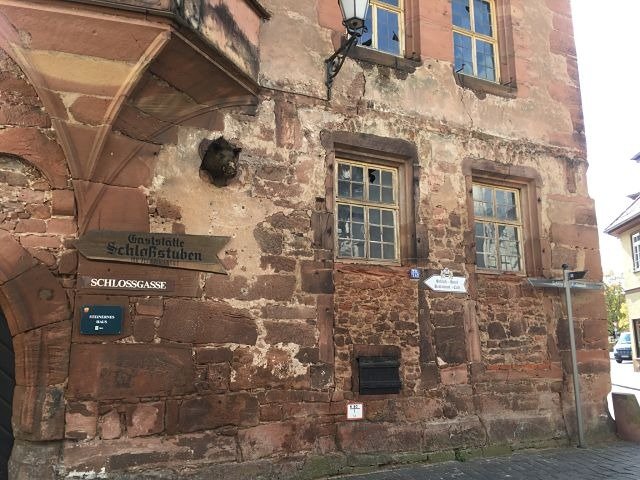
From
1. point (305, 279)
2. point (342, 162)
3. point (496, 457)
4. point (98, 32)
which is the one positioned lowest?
point (496, 457)

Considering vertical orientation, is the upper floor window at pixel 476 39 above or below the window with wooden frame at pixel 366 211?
above

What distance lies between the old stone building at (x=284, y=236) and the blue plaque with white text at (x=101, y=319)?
13 mm

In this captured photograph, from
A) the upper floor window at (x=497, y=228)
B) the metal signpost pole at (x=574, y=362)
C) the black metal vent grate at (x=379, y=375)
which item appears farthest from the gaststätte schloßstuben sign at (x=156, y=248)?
the metal signpost pole at (x=574, y=362)

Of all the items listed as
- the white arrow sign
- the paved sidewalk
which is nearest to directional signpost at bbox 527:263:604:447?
the paved sidewalk

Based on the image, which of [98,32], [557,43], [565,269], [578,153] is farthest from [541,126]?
[98,32]

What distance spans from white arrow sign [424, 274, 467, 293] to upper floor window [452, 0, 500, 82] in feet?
9.94

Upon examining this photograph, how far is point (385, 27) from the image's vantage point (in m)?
7.75

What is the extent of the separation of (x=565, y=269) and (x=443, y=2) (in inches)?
163

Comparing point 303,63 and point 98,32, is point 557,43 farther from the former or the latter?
point 98,32

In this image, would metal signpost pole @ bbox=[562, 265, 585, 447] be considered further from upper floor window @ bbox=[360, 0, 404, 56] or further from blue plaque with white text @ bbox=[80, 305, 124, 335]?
blue plaque with white text @ bbox=[80, 305, 124, 335]

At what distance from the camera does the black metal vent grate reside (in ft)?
21.1

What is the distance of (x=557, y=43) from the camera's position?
8969 mm

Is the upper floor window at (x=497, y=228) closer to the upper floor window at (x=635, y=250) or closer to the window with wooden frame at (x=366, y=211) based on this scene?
the window with wooden frame at (x=366, y=211)

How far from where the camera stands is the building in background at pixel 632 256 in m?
24.1
